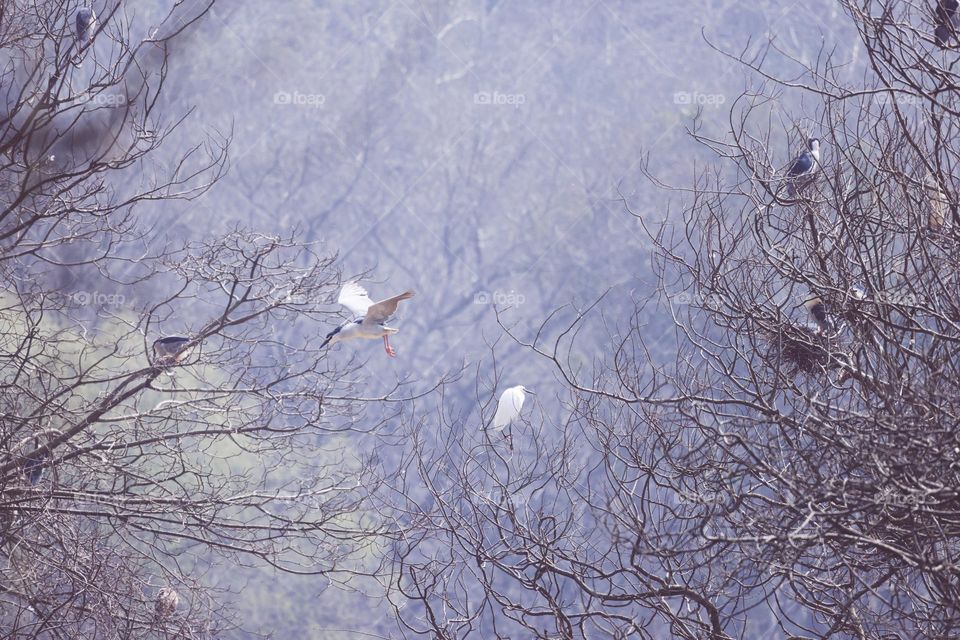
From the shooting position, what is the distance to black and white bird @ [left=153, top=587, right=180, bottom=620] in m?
7.07

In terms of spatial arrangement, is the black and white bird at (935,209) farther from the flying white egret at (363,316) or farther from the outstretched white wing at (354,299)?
the outstretched white wing at (354,299)

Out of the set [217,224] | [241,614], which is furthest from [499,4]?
[241,614]

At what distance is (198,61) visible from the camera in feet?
61.1

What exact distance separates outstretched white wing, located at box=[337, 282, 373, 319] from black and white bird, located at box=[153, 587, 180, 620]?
2.57 m

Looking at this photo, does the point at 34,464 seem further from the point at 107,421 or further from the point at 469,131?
the point at 469,131

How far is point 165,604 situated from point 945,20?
629 centimetres

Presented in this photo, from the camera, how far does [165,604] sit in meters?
7.66

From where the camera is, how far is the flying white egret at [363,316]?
7656 mm

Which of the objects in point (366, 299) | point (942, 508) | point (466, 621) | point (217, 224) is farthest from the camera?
point (217, 224)

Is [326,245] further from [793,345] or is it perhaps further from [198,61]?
[793,345]

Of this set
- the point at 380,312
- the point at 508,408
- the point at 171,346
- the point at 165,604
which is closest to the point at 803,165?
the point at 380,312

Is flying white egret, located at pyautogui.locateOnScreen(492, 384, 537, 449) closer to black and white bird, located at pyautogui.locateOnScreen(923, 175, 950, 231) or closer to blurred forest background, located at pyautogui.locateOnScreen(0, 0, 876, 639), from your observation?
black and white bird, located at pyautogui.locateOnScreen(923, 175, 950, 231)

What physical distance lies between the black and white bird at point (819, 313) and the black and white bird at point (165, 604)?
14.8 ft

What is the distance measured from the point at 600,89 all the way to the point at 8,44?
13349 mm
